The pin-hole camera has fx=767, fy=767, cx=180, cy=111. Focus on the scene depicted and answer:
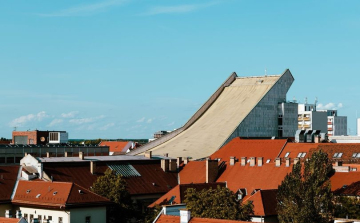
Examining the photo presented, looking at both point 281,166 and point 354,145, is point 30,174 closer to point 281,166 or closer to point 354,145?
point 281,166

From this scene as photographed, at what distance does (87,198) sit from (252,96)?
88042 millimetres

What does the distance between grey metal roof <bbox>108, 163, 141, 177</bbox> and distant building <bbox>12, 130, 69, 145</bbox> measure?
261ft

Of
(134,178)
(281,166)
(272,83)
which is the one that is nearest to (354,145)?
(281,166)

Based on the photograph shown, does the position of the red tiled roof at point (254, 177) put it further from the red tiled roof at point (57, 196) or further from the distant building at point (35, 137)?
the distant building at point (35, 137)

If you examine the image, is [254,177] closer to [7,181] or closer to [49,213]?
[49,213]

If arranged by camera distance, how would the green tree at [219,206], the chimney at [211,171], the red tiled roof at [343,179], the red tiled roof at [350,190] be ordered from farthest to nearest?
the chimney at [211,171] < the red tiled roof at [343,179] < the red tiled roof at [350,190] < the green tree at [219,206]

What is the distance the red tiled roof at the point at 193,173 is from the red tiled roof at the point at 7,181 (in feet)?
80.3

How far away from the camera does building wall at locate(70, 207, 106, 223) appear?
81.9 meters

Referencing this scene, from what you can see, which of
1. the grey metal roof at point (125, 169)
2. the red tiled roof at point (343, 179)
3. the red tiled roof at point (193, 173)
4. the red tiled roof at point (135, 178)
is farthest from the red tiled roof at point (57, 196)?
the red tiled roof at point (343, 179)

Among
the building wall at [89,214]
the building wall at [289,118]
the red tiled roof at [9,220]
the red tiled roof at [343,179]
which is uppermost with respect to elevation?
the building wall at [289,118]

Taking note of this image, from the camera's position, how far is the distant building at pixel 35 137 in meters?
185

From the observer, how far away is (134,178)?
106m

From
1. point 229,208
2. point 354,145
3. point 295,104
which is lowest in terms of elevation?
point 229,208

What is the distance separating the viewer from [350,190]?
87.1 meters
